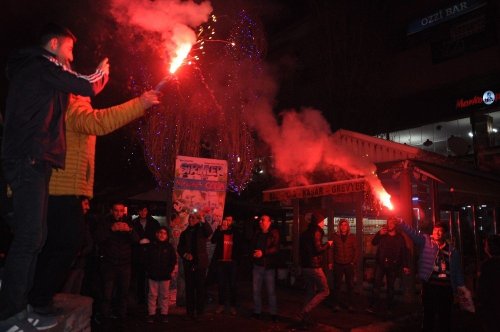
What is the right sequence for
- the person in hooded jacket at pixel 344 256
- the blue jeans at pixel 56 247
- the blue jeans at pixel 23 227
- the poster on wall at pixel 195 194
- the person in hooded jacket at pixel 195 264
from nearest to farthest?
the blue jeans at pixel 23 227
the blue jeans at pixel 56 247
the person in hooded jacket at pixel 195 264
the poster on wall at pixel 195 194
the person in hooded jacket at pixel 344 256

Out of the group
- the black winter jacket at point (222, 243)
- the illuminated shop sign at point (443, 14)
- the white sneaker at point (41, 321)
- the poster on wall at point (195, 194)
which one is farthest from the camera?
the illuminated shop sign at point (443, 14)

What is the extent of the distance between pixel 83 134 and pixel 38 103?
47 centimetres

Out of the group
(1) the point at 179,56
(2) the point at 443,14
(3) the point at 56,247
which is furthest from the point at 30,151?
(2) the point at 443,14

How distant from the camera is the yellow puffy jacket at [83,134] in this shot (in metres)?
3.05

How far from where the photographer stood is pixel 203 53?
12.5 metres

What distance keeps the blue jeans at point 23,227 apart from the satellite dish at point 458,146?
15790mm

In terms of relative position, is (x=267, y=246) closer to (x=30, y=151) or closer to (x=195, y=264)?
(x=195, y=264)

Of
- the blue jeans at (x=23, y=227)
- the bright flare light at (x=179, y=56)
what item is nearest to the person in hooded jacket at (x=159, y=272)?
the bright flare light at (x=179, y=56)

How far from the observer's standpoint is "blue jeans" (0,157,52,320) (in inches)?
104

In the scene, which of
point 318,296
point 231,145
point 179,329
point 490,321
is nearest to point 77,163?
point 490,321

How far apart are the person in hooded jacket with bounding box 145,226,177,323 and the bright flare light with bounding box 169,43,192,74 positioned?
5.22 metres

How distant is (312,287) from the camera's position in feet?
27.8

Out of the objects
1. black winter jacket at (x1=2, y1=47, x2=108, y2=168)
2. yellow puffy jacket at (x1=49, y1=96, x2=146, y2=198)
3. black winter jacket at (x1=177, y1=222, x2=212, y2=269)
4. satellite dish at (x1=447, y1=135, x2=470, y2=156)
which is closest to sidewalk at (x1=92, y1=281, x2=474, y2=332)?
black winter jacket at (x1=177, y1=222, x2=212, y2=269)

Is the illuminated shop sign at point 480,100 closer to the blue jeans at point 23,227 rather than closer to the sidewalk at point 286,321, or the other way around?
the sidewalk at point 286,321
